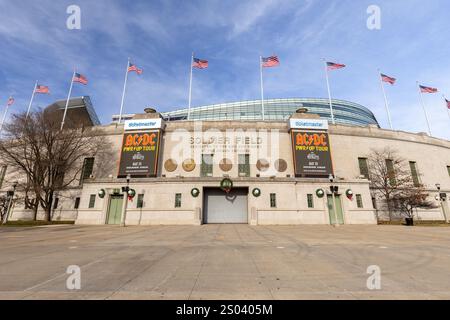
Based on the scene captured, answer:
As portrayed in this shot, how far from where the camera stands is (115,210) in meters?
25.3

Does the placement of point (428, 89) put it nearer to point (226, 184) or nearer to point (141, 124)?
point (226, 184)

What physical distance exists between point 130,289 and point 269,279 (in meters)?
3.16

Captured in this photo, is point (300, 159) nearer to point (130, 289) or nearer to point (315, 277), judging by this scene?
point (315, 277)

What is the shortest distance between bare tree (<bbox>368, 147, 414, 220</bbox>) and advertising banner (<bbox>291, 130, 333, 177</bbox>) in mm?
9745

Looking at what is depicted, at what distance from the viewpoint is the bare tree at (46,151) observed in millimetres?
27469

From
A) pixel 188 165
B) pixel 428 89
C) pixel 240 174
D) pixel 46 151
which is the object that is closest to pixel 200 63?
pixel 188 165

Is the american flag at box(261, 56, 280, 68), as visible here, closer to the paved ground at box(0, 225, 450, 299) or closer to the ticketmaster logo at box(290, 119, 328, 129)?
the ticketmaster logo at box(290, 119, 328, 129)

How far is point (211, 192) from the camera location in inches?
1049

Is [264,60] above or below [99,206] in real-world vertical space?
above

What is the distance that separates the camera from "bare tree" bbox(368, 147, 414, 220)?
3089cm

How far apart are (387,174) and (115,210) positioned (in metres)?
38.5

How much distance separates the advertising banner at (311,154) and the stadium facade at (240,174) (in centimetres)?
13

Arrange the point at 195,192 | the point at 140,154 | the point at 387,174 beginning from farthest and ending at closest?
1. the point at 387,174
2. the point at 140,154
3. the point at 195,192
